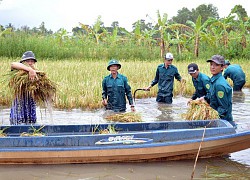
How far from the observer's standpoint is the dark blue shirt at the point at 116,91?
888 centimetres

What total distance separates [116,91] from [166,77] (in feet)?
6.14

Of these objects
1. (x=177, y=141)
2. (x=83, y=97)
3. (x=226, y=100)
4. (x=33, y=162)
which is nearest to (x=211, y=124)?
(x=226, y=100)

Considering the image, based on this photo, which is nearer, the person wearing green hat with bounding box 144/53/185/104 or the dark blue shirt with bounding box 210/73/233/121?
the dark blue shirt with bounding box 210/73/233/121

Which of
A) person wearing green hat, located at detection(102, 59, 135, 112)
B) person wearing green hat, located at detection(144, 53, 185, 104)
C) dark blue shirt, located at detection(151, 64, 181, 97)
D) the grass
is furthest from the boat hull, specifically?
dark blue shirt, located at detection(151, 64, 181, 97)

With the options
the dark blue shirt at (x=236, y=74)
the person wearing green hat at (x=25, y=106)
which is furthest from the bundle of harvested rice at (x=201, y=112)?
the dark blue shirt at (x=236, y=74)

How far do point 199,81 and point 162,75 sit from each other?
1929 millimetres

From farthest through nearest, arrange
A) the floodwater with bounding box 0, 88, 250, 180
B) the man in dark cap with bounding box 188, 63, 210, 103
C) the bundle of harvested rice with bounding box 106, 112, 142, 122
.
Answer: the man in dark cap with bounding box 188, 63, 210, 103, the bundle of harvested rice with bounding box 106, 112, 142, 122, the floodwater with bounding box 0, 88, 250, 180

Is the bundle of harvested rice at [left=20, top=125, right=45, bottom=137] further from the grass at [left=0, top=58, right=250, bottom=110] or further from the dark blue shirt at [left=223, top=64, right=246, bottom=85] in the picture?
the dark blue shirt at [left=223, top=64, right=246, bottom=85]

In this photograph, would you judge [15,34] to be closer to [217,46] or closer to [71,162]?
[217,46]

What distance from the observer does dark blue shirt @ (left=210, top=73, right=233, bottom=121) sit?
665 centimetres

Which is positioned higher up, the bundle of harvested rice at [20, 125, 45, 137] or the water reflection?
the bundle of harvested rice at [20, 125, 45, 137]

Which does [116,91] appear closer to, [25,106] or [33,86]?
[25,106]

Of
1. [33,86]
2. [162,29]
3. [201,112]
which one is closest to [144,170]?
[201,112]

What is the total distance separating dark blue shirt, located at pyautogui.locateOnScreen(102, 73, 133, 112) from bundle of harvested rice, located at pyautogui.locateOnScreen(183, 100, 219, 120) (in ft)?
4.57
